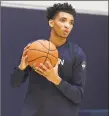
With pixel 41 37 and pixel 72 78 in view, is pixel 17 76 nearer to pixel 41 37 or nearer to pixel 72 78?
pixel 72 78

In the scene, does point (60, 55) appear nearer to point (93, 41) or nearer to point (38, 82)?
point (38, 82)

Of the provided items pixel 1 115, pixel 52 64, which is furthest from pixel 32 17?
pixel 52 64

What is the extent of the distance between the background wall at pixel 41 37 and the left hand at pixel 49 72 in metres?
1.09

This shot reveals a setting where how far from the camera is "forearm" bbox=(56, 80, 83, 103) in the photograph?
1.66 meters

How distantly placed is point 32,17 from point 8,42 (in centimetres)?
32

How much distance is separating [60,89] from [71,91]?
6 cm

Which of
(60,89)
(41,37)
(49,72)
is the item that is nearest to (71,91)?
(60,89)

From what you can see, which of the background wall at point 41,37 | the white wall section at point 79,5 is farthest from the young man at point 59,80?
the white wall section at point 79,5

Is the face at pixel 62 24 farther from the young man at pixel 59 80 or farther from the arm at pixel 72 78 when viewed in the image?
the arm at pixel 72 78

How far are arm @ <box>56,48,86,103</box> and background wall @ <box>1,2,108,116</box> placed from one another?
0.94 meters

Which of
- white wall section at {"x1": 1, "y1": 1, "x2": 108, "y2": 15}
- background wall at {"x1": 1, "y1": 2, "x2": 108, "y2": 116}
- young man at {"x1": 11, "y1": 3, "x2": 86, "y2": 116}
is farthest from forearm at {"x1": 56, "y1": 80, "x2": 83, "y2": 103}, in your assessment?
white wall section at {"x1": 1, "y1": 1, "x2": 108, "y2": 15}

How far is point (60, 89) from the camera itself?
167 centimetres

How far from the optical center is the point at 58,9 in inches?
72.5

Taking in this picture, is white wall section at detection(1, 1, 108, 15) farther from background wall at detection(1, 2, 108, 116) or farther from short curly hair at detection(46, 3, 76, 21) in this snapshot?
short curly hair at detection(46, 3, 76, 21)
